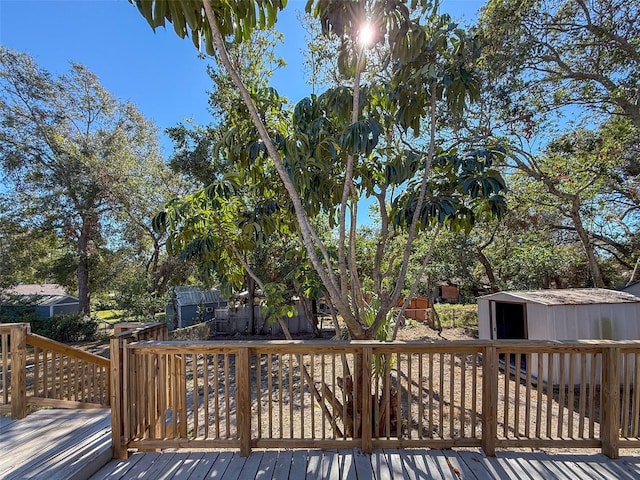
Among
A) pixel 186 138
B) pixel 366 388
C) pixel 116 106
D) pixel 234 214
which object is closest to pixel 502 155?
pixel 366 388

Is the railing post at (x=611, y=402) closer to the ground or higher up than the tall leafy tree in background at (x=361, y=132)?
closer to the ground


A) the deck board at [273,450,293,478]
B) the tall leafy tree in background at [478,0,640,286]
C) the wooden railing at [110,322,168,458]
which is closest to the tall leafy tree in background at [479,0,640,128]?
the tall leafy tree in background at [478,0,640,286]

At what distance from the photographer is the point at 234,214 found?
3.67 meters

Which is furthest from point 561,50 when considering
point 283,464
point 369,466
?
point 283,464

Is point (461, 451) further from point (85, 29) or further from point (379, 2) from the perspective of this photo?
point (85, 29)

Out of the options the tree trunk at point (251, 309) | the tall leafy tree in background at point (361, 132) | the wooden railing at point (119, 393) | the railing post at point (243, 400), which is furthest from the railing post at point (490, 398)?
the tree trunk at point (251, 309)

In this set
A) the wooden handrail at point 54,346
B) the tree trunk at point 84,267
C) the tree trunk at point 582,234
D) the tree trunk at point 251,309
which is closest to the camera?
the wooden handrail at point 54,346

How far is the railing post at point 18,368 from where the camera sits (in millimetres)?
3105

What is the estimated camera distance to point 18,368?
3.13m

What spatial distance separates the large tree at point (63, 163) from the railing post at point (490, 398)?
12.8m

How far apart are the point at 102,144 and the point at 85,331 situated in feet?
→ 23.5

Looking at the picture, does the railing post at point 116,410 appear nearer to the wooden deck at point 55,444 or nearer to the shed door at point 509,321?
the wooden deck at point 55,444

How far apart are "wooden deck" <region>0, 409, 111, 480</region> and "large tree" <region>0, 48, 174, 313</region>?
10276 millimetres

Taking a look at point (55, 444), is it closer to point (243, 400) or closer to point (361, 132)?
point (243, 400)
